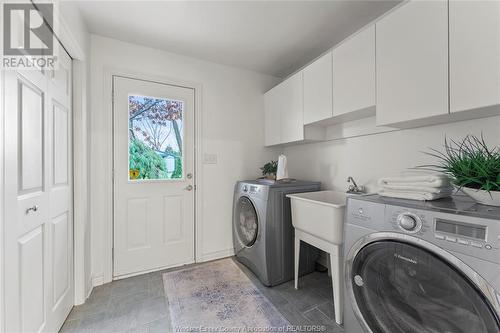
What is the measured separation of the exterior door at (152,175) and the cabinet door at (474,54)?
2155mm

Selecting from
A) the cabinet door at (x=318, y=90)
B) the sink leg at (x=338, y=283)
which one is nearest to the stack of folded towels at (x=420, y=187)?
the sink leg at (x=338, y=283)

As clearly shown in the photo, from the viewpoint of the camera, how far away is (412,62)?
3.93ft

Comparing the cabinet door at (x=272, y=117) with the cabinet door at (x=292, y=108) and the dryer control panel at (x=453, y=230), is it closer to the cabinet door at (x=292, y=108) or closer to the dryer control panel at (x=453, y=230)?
the cabinet door at (x=292, y=108)

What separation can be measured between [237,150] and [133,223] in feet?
4.55

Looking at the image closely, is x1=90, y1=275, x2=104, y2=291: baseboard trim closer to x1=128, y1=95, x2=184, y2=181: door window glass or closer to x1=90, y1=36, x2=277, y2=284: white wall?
x1=90, y1=36, x2=277, y2=284: white wall

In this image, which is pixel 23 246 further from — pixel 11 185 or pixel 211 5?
pixel 211 5

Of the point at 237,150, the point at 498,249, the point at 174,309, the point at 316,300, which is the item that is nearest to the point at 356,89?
the point at 498,249

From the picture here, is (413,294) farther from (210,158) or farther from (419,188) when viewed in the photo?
(210,158)

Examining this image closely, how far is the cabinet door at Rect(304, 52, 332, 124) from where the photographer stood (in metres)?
1.75

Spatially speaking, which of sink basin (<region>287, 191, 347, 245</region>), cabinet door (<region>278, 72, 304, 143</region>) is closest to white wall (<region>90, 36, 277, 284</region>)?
cabinet door (<region>278, 72, 304, 143</region>)

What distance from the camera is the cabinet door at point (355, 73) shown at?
143 cm

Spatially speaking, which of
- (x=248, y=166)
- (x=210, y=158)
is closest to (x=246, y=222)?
(x=248, y=166)

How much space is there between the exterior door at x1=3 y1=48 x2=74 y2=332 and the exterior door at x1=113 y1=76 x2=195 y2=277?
18.9 inches

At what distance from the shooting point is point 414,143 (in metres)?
1.50
